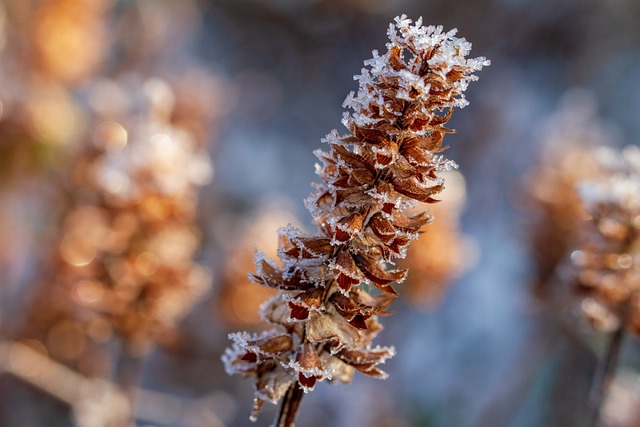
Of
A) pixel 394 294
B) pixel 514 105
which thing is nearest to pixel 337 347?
pixel 394 294

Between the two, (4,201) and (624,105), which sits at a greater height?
(624,105)

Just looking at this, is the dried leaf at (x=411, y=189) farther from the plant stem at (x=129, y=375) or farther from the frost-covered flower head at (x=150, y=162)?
the plant stem at (x=129, y=375)

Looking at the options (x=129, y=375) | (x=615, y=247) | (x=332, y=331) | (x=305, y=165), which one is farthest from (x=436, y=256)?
(x=305, y=165)

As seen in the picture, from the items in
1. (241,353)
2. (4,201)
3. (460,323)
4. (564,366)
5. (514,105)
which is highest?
(514,105)

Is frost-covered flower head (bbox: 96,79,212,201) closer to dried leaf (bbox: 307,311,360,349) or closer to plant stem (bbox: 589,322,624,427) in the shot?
dried leaf (bbox: 307,311,360,349)

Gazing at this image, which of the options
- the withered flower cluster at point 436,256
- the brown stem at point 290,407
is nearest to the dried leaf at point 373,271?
the brown stem at point 290,407

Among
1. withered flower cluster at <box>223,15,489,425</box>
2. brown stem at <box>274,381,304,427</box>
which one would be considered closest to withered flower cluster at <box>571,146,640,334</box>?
withered flower cluster at <box>223,15,489,425</box>

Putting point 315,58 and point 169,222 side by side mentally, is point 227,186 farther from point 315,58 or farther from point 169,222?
point 169,222
